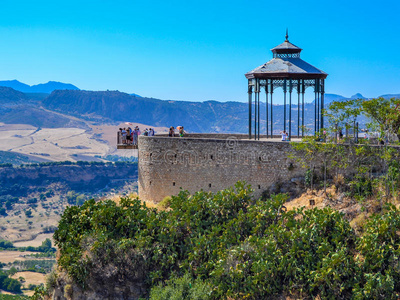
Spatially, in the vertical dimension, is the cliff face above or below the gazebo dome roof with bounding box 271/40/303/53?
below

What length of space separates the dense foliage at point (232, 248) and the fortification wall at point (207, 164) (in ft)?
3.57

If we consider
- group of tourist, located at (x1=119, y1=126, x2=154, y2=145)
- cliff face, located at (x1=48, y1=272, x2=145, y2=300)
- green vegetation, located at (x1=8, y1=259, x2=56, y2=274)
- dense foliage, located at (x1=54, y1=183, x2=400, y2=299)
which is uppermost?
group of tourist, located at (x1=119, y1=126, x2=154, y2=145)

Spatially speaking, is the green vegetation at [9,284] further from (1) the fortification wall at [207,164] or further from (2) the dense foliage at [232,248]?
→ (2) the dense foliage at [232,248]

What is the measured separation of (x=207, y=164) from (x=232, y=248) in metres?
6.10

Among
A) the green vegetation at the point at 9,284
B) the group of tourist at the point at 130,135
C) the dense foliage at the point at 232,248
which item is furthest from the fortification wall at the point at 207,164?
the green vegetation at the point at 9,284

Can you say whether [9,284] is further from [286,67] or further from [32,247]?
[286,67]

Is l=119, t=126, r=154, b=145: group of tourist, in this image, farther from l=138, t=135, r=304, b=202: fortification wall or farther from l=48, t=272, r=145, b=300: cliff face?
l=48, t=272, r=145, b=300: cliff face

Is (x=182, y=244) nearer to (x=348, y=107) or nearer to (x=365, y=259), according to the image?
(x=365, y=259)

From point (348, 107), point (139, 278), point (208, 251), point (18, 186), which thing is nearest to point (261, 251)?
point (208, 251)

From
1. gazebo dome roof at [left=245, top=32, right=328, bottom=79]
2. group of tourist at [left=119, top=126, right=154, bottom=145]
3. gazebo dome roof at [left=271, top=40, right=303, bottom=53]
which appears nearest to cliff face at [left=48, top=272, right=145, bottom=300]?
group of tourist at [left=119, top=126, right=154, bottom=145]

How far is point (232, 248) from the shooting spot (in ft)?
76.8

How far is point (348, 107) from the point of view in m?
26.3

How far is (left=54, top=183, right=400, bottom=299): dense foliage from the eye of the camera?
816 inches

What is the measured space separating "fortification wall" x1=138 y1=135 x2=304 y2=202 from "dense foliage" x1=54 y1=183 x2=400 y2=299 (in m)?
1.09
